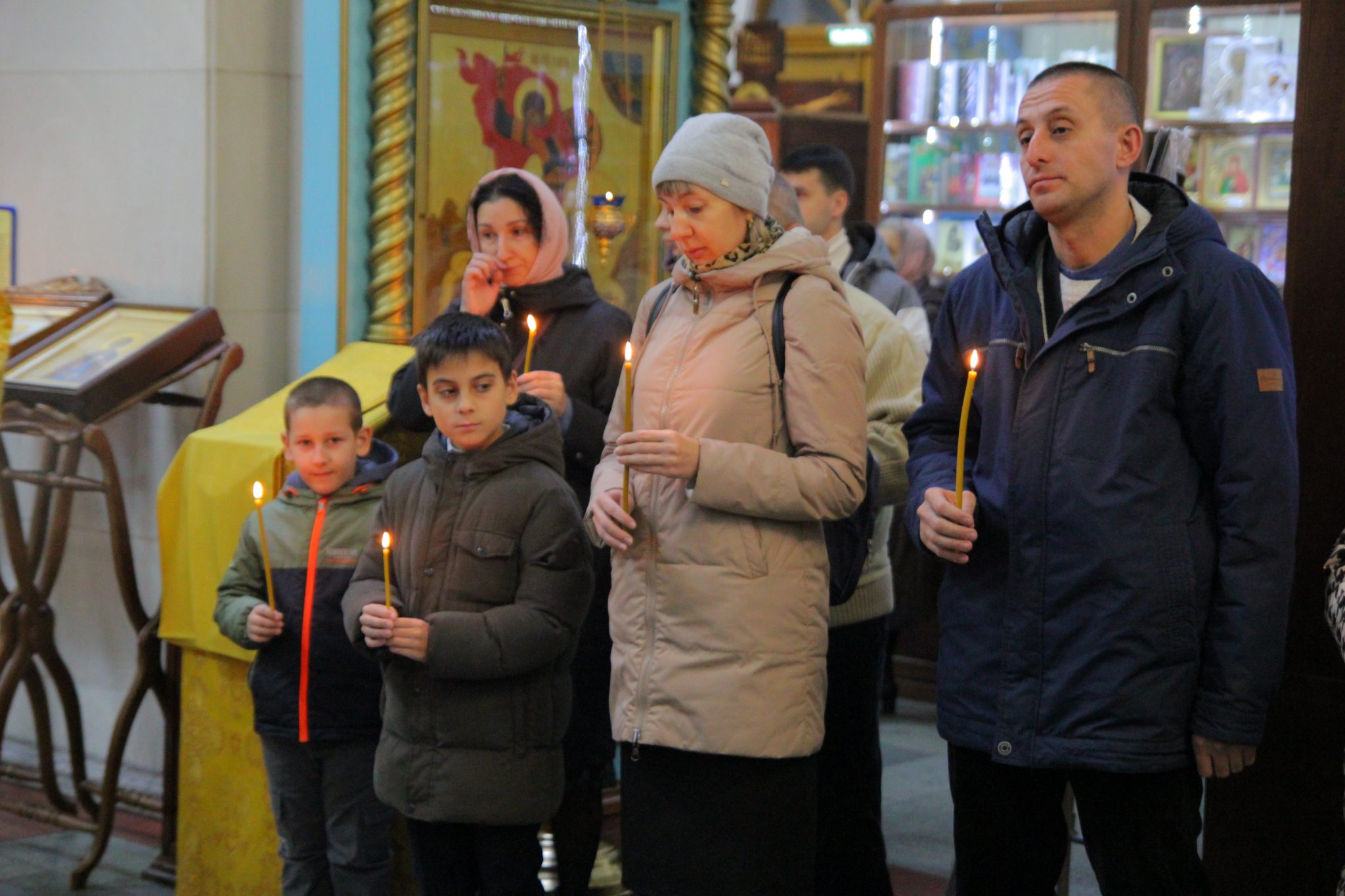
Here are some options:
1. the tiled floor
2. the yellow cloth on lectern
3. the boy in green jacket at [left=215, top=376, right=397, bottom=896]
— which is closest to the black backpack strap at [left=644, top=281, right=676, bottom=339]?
the boy in green jacket at [left=215, top=376, right=397, bottom=896]

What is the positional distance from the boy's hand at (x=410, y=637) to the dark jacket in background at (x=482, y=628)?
0.02 meters

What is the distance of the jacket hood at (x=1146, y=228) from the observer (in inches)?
99.3

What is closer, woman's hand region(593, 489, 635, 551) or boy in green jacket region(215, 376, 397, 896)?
woman's hand region(593, 489, 635, 551)

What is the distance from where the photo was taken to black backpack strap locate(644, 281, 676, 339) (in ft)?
9.67

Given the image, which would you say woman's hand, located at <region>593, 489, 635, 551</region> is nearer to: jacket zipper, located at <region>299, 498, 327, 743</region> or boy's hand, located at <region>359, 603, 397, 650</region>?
boy's hand, located at <region>359, 603, 397, 650</region>

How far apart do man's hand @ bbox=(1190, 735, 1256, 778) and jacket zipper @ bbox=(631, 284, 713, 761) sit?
2.90 ft

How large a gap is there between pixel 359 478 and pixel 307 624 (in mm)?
331

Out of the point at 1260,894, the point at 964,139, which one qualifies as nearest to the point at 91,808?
the point at 1260,894

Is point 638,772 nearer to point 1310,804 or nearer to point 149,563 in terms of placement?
point 1310,804

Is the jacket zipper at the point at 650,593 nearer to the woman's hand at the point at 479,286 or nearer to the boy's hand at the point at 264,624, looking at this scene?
the woman's hand at the point at 479,286

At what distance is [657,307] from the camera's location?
298 centimetres

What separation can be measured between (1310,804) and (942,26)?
509 cm

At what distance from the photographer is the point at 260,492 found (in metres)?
3.18

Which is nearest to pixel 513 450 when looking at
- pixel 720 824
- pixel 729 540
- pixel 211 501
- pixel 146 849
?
pixel 729 540
